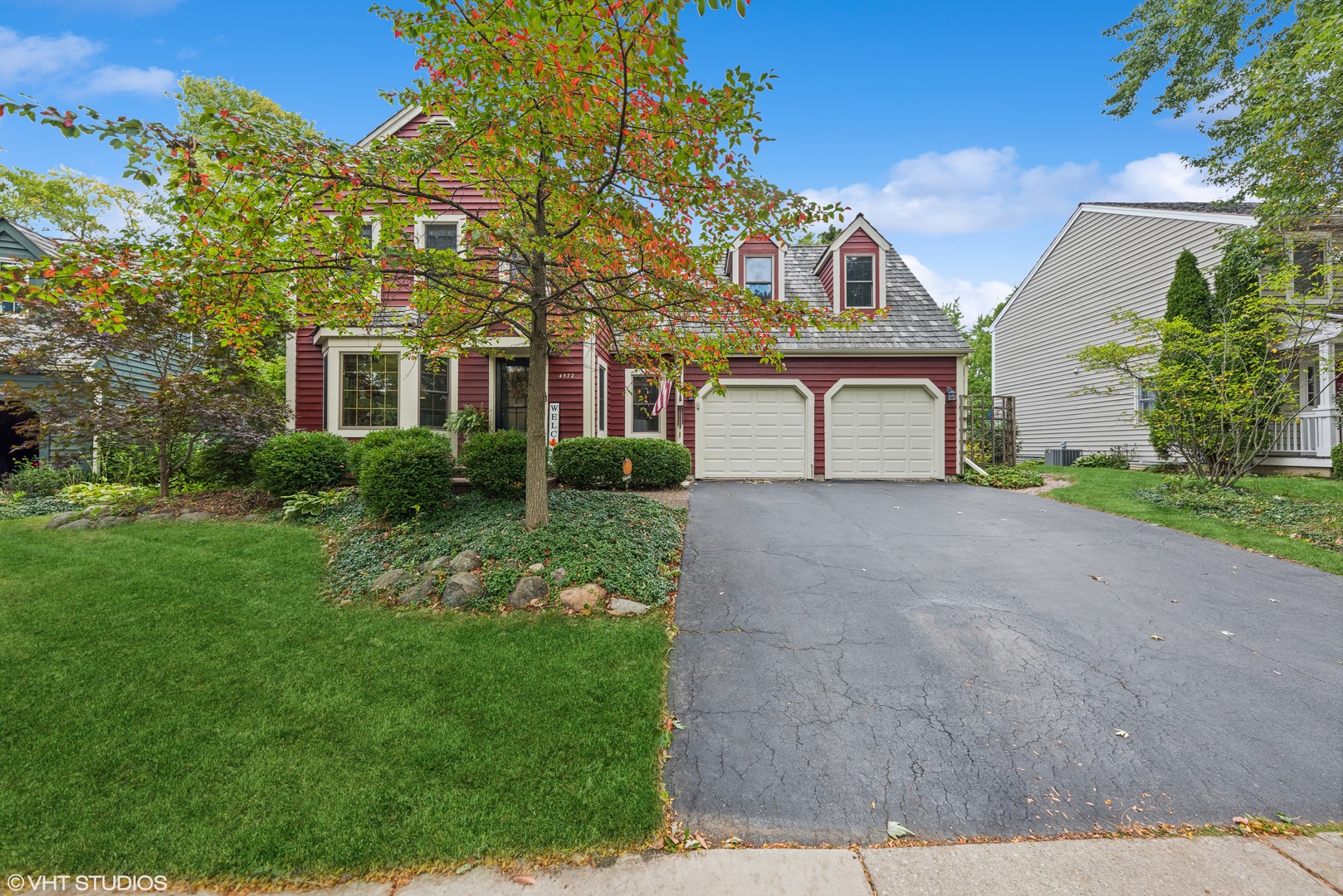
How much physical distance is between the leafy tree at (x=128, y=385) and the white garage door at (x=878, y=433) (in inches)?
424

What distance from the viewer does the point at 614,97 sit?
3.75 metres

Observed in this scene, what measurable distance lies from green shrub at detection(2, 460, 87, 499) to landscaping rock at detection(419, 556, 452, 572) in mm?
9147

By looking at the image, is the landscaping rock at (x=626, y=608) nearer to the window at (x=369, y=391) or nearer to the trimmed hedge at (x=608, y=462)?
the trimmed hedge at (x=608, y=462)

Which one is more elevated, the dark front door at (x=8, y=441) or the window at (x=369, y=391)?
the window at (x=369, y=391)

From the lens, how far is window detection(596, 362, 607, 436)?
34.8ft

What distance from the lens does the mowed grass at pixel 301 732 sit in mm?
1915

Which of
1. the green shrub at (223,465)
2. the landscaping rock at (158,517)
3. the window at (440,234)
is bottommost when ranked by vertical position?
the landscaping rock at (158,517)

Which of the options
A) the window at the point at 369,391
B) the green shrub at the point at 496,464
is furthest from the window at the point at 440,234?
the green shrub at the point at 496,464

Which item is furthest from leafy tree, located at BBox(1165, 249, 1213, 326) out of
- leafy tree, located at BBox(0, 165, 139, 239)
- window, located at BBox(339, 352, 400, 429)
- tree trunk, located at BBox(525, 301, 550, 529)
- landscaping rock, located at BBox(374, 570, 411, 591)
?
leafy tree, located at BBox(0, 165, 139, 239)

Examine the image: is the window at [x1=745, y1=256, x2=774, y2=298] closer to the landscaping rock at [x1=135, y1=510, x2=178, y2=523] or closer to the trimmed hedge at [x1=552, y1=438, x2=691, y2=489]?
the trimmed hedge at [x1=552, y1=438, x2=691, y2=489]

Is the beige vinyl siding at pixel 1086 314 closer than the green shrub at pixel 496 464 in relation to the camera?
No

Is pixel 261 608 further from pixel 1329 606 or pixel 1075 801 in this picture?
pixel 1329 606

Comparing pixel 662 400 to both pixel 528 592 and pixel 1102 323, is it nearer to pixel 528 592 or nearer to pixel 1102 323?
pixel 528 592

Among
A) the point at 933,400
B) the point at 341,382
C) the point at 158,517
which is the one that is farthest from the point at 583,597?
the point at 933,400
